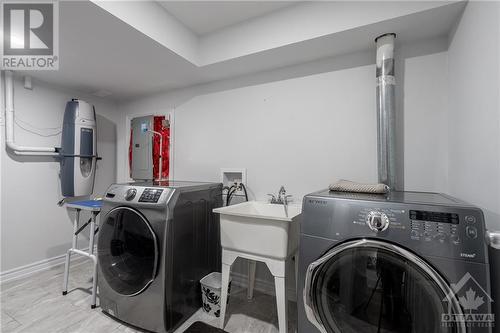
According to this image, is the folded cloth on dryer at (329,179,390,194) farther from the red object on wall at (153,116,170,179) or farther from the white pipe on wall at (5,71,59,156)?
the white pipe on wall at (5,71,59,156)

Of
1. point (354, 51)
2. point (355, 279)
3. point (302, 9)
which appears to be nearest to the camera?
point (355, 279)

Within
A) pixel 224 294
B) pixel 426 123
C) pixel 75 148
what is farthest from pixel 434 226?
pixel 75 148

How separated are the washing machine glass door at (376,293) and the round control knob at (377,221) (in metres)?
0.06

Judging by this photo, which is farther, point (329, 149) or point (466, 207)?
point (329, 149)

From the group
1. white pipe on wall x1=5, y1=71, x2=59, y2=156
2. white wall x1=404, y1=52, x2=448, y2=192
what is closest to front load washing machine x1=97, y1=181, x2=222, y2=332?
white pipe on wall x1=5, y1=71, x2=59, y2=156

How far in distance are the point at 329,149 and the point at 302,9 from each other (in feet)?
3.46

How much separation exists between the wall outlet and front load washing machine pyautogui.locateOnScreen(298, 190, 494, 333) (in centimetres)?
109

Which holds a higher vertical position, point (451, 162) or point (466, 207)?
point (451, 162)

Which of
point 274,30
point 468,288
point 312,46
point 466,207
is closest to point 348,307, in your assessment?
point 468,288

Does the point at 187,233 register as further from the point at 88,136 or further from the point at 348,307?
the point at 88,136

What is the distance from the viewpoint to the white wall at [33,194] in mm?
2166

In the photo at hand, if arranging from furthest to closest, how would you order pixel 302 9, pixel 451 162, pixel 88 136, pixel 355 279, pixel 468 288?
pixel 88 136
pixel 302 9
pixel 451 162
pixel 355 279
pixel 468 288

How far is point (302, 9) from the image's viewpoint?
1584mm

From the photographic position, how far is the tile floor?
1.53 metres
